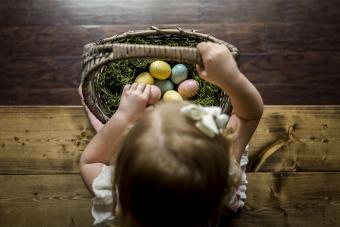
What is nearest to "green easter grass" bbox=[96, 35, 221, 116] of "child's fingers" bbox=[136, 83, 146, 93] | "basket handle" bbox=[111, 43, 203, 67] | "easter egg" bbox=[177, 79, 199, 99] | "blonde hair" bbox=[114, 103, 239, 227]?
"easter egg" bbox=[177, 79, 199, 99]

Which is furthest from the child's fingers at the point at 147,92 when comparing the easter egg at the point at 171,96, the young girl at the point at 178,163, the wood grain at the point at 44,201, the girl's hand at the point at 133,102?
the wood grain at the point at 44,201

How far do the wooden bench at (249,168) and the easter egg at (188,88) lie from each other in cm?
20

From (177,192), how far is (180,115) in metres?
0.12

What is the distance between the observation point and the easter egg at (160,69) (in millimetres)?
1178

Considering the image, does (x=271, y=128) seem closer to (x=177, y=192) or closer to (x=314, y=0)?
(x=314, y=0)

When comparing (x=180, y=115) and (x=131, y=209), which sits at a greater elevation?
(x=180, y=115)

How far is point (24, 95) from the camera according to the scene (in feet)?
4.47

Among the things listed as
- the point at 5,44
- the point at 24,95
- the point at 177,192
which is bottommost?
the point at 24,95

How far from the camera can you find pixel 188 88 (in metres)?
1.18

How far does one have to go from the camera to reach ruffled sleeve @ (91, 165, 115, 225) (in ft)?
3.11

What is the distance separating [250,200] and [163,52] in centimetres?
51

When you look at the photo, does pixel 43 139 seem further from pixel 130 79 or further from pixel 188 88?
pixel 188 88

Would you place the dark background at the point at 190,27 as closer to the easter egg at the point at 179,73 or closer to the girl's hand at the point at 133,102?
the easter egg at the point at 179,73

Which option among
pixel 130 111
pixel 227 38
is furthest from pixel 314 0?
pixel 130 111
